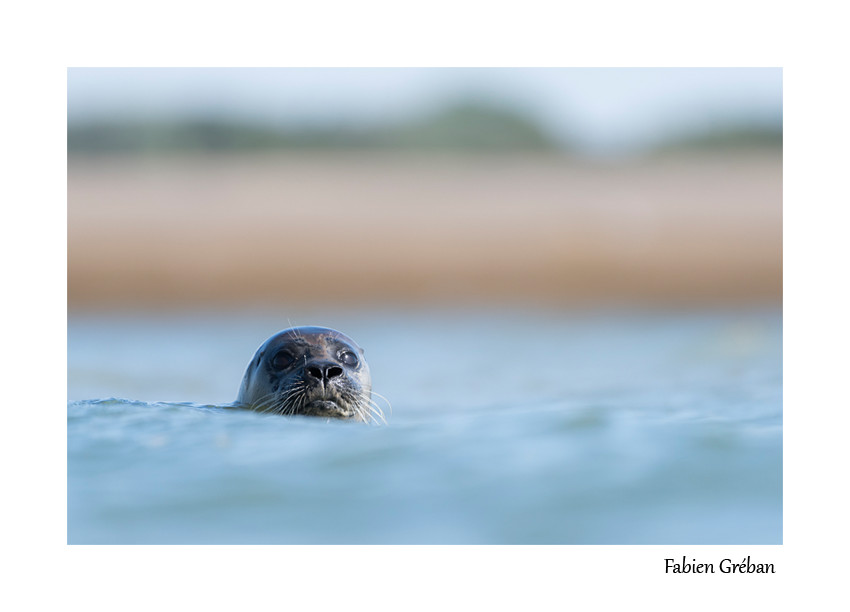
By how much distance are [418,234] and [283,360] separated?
1816 cm

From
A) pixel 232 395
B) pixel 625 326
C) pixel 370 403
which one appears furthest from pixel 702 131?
pixel 370 403

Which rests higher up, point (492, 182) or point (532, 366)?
point (492, 182)

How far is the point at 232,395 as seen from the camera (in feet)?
42.6

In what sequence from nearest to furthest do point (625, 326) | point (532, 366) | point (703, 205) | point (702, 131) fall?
point (532, 366)
point (625, 326)
point (703, 205)
point (702, 131)

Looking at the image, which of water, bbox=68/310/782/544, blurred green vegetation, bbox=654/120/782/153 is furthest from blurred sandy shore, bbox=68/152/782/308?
water, bbox=68/310/782/544

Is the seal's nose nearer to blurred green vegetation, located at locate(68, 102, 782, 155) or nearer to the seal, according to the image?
the seal

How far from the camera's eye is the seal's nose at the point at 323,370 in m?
6.98

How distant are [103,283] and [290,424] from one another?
1771cm

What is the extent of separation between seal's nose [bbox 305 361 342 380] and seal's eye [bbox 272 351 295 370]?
280 mm

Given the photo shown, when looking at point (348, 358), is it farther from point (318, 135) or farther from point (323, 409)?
point (318, 135)

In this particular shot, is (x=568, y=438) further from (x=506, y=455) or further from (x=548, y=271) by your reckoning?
(x=548, y=271)

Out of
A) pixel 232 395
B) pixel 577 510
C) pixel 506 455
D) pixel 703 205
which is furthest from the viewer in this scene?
pixel 703 205

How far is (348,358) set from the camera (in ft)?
24.5

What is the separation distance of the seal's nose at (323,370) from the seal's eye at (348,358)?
34 centimetres
